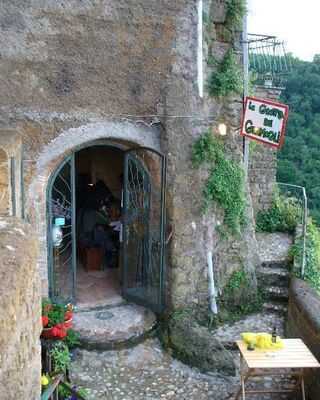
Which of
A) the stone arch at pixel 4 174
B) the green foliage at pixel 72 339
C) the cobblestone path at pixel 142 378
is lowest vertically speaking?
the cobblestone path at pixel 142 378

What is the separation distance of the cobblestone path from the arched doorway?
3.10 feet

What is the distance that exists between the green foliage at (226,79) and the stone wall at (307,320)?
3.23m

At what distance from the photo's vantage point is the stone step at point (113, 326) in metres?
6.27

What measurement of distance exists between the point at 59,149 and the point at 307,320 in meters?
3.99

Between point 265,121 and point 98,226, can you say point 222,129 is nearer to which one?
point 265,121

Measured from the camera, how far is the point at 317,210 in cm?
1684

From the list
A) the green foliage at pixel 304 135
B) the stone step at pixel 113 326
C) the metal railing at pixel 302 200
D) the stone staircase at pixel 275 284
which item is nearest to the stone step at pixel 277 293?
the stone staircase at pixel 275 284

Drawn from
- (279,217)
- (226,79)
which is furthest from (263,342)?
(279,217)

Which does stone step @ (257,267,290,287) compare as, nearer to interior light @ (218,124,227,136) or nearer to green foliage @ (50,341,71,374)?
interior light @ (218,124,227,136)

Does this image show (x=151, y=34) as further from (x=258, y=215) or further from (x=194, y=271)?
(x=258, y=215)

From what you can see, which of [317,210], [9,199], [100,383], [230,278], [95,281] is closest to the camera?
[9,199]

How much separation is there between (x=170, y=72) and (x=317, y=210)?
39.2 ft

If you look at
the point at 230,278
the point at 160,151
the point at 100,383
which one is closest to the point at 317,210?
the point at 230,278

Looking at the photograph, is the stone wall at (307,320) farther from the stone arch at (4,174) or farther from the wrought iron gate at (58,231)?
the stone arch at (4,174)
